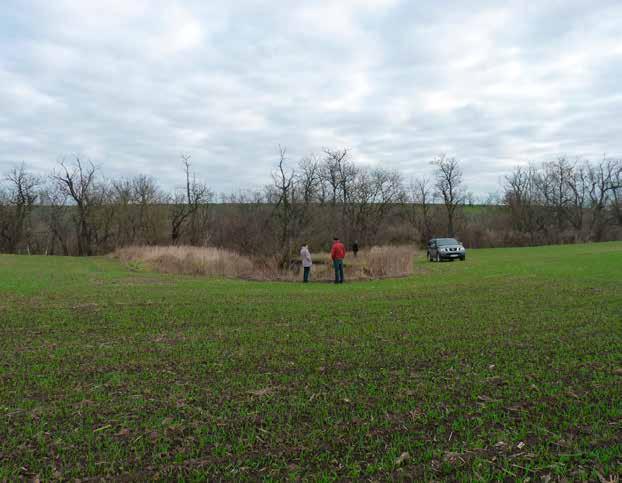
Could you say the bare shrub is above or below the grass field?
above

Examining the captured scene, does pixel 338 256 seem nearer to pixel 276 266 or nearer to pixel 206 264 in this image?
pixel 276 266

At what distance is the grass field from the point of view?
11.6 ft

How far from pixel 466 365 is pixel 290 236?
24.1m

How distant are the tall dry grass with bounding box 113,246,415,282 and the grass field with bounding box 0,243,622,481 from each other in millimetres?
12857

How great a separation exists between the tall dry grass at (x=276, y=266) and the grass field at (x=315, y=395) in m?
12.9

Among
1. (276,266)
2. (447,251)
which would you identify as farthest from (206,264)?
(447,251)

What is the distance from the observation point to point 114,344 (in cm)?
747

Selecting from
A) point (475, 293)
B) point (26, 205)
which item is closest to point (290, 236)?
point (475, 293)

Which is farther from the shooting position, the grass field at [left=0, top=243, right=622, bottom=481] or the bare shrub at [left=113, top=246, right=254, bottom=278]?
the bare shrub at [left=113, top=246, right=254, bottom=278]

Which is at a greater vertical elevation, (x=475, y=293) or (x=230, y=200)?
(x=230, y=200)

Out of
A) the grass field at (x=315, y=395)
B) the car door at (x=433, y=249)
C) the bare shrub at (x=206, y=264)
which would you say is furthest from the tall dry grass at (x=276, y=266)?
the grass field at (x=315, y=395)

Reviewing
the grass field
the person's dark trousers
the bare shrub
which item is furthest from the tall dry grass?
the grass field

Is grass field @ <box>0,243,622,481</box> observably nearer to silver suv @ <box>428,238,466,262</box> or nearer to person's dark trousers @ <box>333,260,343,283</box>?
person's dark trousers @ <box>333,260,343,283</box>

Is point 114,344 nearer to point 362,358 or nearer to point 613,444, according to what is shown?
point 362,358
